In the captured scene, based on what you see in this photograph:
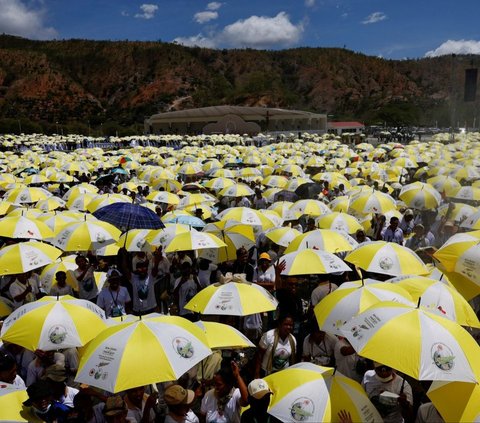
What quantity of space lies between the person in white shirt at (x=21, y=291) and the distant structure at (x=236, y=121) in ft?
193

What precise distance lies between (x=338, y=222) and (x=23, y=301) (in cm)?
505

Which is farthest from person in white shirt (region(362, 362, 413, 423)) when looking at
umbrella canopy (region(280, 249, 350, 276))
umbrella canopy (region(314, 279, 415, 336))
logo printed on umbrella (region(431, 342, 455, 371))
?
umbrella canopy (region(280, 249, 350, 276))

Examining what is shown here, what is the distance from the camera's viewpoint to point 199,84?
108 meters

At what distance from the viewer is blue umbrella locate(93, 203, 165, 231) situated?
7000 mm

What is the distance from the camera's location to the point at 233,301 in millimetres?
4840

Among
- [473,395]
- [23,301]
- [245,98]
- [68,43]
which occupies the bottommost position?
[23,301]

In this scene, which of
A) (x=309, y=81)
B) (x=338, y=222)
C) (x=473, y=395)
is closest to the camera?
(x=473, y=395)

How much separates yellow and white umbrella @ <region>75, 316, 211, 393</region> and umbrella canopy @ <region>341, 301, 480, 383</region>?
125 centimetres

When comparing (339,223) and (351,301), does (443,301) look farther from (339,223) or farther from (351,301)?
(339,223)

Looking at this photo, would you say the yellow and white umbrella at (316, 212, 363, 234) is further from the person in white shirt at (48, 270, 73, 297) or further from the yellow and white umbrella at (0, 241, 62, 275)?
the yellow and white umbrella at (0, 241, 62, 275)

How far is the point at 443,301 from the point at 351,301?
912 mm

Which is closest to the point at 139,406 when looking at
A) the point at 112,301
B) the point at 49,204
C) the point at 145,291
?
the point at 112,301

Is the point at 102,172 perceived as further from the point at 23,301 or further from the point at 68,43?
the point at 68,43

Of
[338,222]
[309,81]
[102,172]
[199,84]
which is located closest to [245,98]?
[199,84]
